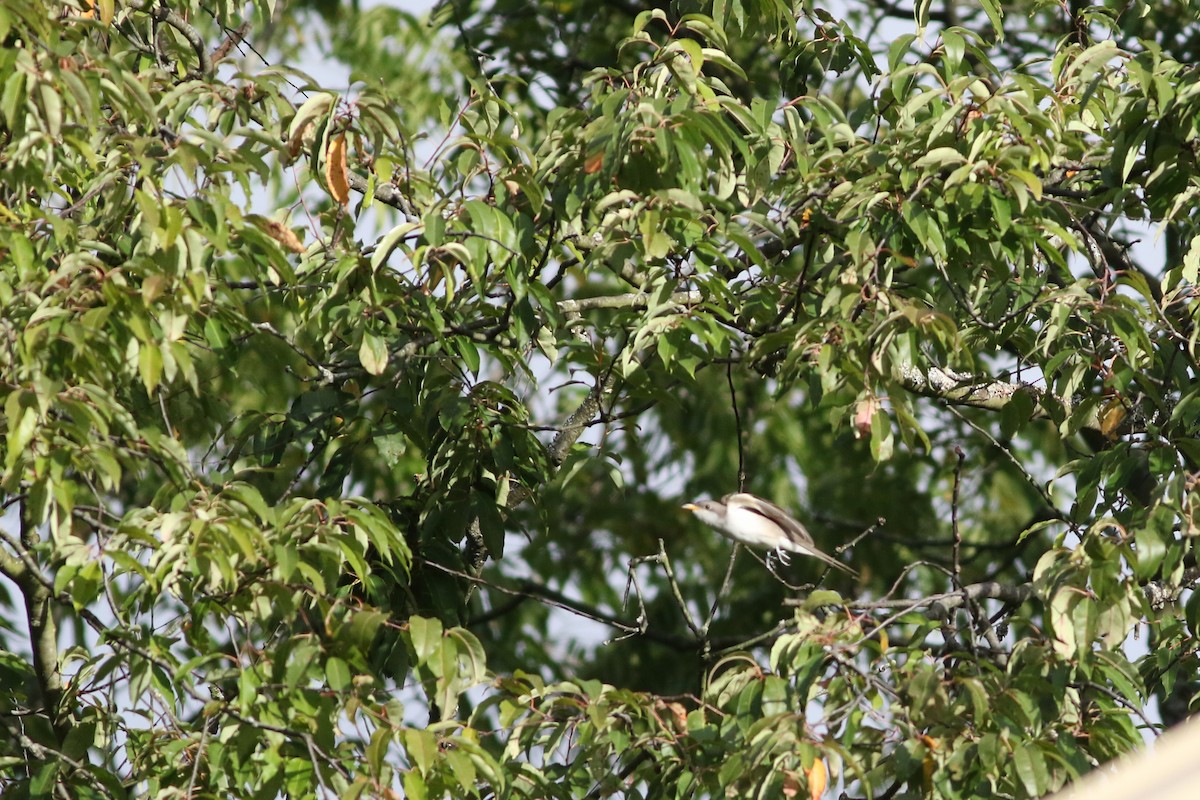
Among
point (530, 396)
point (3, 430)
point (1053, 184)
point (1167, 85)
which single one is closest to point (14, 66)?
point (3, 430)

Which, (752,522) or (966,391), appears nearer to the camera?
(752,522)

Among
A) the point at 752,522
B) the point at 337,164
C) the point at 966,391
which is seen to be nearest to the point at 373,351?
the point at 337,164

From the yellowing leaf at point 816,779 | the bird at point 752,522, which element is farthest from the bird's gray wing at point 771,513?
the yellowing leaf at point 816,779

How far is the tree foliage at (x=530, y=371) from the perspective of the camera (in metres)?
3.50

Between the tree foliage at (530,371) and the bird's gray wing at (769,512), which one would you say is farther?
the bird's gray wing at (769,512)

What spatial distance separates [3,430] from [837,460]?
23.1 ft

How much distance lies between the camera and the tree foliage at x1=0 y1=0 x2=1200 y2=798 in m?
3.50

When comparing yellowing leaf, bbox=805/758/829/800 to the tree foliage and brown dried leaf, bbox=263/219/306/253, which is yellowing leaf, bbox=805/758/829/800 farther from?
brown dried leaf, bbox=263/219/306/253

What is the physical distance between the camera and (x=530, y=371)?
4.71 m

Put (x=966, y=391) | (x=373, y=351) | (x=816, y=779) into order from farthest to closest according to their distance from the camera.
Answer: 1. (x=966, y=391)
2. (x=373, y=351)
3. (x=816, y=779)

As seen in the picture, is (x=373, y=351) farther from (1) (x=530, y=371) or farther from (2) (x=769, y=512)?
(2) (x=769, y=512)

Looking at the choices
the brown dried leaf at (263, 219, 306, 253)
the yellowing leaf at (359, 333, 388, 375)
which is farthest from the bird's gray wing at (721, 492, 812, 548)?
the brown dried leaf at (263, 219, 306, 253)

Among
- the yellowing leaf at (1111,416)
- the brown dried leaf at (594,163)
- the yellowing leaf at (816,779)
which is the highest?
the brown dried leaf at (594,163)

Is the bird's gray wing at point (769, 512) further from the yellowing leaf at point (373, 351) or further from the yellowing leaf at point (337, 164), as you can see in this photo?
the yellowing leaf at point (337, 164)
